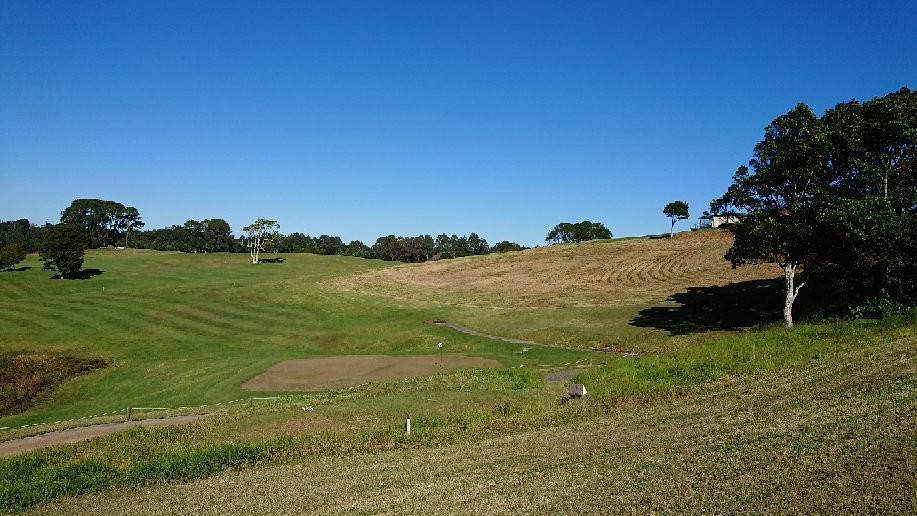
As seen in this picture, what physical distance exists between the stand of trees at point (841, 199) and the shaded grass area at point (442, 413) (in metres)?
10.8

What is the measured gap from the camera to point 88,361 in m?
52.9

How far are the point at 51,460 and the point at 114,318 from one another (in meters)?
56.8

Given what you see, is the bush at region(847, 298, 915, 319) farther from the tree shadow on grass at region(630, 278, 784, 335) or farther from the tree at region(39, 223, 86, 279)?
the tree at region(39, 223, 86, 279)

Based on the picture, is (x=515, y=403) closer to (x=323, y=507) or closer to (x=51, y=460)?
(x=323, y=507)

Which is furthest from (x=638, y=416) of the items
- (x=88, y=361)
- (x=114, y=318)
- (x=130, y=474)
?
(x=114, y=318)

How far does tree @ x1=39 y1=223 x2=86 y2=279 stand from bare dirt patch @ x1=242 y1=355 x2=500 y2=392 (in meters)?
89.2

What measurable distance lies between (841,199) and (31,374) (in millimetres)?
64749

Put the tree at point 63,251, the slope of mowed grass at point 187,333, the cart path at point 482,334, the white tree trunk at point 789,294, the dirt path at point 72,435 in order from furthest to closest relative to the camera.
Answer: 1. the tree at point 63,251
2. the cart path at point 482,334
3. the white tree trunk at point 789,294
4. the slope of mowed grass at point 187,333
5. the dirt path at point 72,435

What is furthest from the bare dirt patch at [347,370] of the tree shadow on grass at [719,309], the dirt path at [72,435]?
the tree shadow on grass at [719,309]

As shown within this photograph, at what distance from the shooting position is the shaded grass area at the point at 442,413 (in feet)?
66.3

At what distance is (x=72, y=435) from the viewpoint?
96.8 ft

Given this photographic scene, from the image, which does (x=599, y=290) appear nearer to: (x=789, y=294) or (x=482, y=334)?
(x=482, y=334)

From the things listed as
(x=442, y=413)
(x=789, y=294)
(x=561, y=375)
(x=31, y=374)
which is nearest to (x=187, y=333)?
(x=31, y=374)

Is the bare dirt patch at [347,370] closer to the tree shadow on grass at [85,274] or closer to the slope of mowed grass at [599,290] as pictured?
the slope of mowed grass at [599,290]
